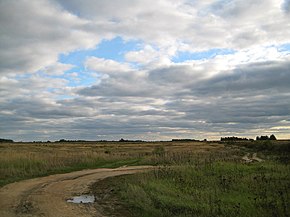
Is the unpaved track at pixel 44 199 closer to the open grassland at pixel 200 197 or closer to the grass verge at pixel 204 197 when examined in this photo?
the open grassland at pixel 200 197

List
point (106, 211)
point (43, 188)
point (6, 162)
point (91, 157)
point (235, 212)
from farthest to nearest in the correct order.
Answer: point (91, 157) → point (6, 162) → point (43, 188) → point (106, 211) → point (235, 212)

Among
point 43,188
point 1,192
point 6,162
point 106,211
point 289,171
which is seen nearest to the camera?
point 106,211

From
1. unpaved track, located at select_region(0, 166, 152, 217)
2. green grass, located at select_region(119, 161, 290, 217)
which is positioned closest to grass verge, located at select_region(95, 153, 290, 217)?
green grass, located at select_region(119, 161, 290, 217)

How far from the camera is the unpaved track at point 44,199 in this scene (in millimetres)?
11039

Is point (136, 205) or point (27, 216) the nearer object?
point (27, 216)

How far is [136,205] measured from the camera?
12.1 metres

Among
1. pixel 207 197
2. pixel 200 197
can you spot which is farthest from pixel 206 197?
pixel 200 197

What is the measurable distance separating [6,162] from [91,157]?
1095 cm

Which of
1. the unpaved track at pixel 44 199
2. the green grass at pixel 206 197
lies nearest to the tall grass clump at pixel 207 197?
the green grass at pixel 206 197

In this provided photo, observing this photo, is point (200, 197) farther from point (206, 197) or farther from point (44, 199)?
point (44, 199)

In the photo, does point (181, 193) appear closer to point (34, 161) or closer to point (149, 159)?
point (34, 161)

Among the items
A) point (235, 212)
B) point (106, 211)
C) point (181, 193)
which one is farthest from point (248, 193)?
point (106, 211)

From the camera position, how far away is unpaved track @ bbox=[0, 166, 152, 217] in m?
11.0

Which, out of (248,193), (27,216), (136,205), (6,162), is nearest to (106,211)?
(136,205)
